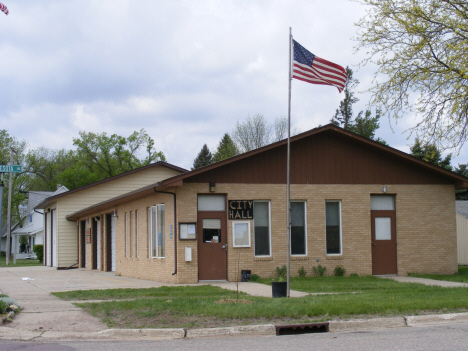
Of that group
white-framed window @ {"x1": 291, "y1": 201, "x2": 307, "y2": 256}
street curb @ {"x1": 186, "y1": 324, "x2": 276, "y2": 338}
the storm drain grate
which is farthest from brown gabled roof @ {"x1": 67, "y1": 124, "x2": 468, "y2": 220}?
the storm drain grate

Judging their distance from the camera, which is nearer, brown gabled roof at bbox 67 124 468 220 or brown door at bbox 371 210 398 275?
brown gabled roof at bbox 67 124 468 220

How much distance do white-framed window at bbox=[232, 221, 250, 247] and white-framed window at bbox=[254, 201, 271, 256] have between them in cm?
36

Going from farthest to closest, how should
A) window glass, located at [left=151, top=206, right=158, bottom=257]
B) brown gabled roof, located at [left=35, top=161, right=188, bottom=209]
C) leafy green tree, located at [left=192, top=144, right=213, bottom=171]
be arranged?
leafy green tree, located at [left=192, top=144, right=213, bottom=171] < brown gabled roof, located at [left=35, top=161, right=188, bottom=209] < window glass, located at [left=151, top=206, right=158, bottom=257]

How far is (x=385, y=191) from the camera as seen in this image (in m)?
19.6

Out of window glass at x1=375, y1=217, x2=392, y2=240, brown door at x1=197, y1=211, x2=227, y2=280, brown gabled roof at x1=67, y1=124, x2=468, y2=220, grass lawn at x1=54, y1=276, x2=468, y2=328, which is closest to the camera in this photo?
grass lawn at x1=54, y1=276, x2=468, y2=328

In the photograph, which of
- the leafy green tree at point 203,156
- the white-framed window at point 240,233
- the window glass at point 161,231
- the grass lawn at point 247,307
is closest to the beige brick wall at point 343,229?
the white-framed window at point 240,233

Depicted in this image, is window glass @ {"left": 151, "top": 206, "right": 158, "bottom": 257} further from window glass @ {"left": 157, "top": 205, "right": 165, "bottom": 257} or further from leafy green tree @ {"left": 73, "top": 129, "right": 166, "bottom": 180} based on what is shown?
leafy green tree @ {"left": 73, "top": 129, "right": 166, "bottom": 180}

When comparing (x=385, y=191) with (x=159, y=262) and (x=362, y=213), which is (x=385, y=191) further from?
(x=159, y=262)

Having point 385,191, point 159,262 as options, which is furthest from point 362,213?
point 159,262

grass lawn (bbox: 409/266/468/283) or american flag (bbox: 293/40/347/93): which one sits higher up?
american flag (bbox: 293/40/347/93)

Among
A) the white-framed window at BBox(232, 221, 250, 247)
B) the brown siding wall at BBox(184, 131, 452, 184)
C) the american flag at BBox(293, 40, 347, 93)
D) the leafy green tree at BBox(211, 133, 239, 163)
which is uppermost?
the leafy green tree at BBox(211, 133, 239, 163)

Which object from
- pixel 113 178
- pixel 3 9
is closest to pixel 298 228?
pixel 3 9

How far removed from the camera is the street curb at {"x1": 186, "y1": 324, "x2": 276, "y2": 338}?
9.17 m

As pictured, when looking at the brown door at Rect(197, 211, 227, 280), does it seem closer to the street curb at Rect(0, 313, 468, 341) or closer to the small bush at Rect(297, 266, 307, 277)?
the small bush at Rect(297, 266, 307, 277)
